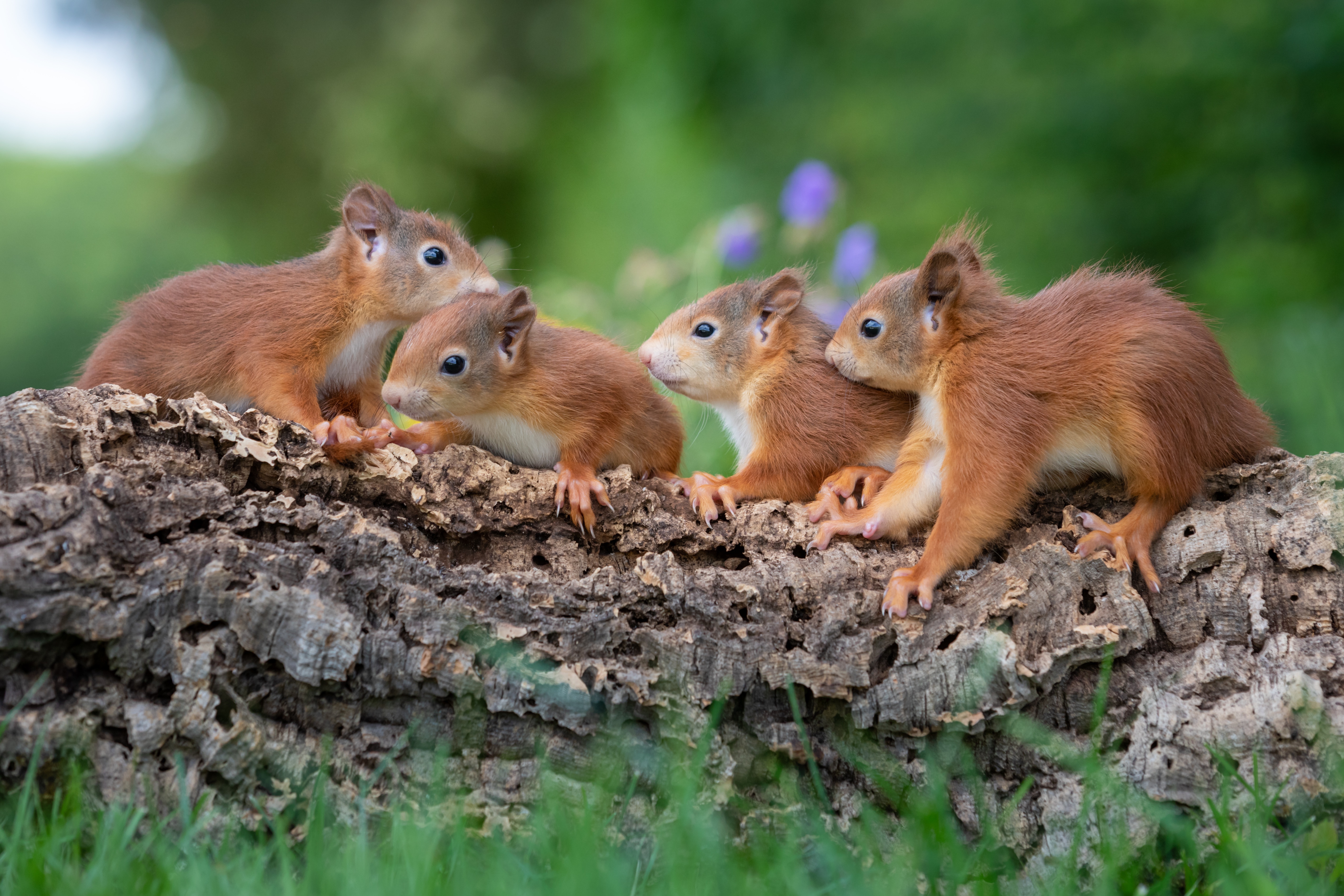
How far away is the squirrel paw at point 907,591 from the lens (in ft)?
8.86

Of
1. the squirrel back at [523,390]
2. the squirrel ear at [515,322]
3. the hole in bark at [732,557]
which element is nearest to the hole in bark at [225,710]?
the squirrel back at [523,390]

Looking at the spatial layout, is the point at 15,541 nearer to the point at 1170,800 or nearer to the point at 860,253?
the point at 1170,800

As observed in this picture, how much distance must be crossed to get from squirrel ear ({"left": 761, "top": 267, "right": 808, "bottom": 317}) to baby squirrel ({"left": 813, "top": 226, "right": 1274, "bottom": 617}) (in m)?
0.42

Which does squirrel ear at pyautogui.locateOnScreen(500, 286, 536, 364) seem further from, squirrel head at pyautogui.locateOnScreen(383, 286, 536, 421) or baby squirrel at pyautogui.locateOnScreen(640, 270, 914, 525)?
baby squirrel at pyautogui.locateOnScreen(640, 270, 914, 525)

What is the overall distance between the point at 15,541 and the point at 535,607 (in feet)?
3.72

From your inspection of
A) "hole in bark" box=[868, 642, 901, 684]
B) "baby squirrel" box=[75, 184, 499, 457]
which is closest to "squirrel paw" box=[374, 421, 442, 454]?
"baby squirrel" box=[75, 184, 499, 457]

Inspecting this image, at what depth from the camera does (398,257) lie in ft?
11.7

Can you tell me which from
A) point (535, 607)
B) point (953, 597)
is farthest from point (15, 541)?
point (953, 597)

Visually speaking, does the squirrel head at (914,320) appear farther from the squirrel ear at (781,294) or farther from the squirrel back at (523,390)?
the squirrel back at (523,390)

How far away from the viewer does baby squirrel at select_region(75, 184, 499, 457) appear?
3244mm

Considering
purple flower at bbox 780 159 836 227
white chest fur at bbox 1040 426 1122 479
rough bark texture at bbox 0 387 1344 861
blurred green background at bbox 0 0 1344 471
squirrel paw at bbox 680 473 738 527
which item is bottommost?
rough bark texture at bbox 0 387 1344 861

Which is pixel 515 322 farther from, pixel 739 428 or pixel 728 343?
pixel 739 428

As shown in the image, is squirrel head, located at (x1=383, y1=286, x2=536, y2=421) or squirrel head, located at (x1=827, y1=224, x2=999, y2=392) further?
squirrel head, located at (x1=383, y1=286, x2=536, y2=421)

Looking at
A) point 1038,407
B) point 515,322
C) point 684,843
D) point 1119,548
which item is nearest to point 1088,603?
point 1119,548
